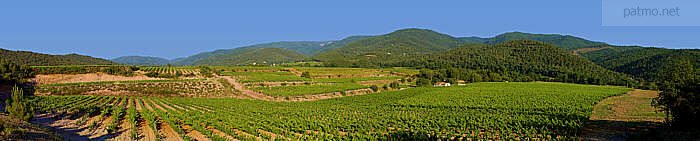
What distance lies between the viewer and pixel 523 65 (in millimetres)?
141125

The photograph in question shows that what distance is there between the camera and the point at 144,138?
17906mm

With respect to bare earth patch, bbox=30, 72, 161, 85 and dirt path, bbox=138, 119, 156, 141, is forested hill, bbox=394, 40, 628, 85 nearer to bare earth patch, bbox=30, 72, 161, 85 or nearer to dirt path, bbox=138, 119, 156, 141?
bare earth patch, bbox=30, 72, 161, 85

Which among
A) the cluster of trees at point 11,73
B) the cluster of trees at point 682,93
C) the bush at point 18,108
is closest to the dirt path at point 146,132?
the bush at point 18,108

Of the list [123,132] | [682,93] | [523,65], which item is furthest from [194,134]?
[523,65]

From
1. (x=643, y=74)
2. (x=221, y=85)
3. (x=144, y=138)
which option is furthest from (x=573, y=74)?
(x=144, y=138)

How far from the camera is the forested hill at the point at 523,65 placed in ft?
362

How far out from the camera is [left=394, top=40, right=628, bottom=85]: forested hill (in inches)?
4338

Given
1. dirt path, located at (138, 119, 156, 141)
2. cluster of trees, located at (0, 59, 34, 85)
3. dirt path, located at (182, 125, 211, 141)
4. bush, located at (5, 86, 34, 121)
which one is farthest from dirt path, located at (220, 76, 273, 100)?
cluster of trees, located at (0, 59, 34, 85)

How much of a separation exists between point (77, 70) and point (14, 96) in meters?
44.2

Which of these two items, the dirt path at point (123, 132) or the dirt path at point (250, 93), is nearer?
the dirt path at point (123, 132)

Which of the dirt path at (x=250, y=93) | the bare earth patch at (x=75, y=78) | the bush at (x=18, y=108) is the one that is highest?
the bare earth patch at (x=75, y=78)

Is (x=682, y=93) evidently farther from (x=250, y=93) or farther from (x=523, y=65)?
(x=523, y=65)

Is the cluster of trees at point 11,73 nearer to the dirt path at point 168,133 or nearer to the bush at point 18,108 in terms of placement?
the bush at point 18,108

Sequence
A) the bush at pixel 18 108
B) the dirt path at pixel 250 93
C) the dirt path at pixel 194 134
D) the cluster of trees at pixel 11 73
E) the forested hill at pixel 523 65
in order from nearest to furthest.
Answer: the dirt path at pixel 194 134 → the bush at pixel 18 108 → the cluster of trees at pixel 11 73 → the dirt path at pixel 250 93 → the forested hill at pixel 523 65
